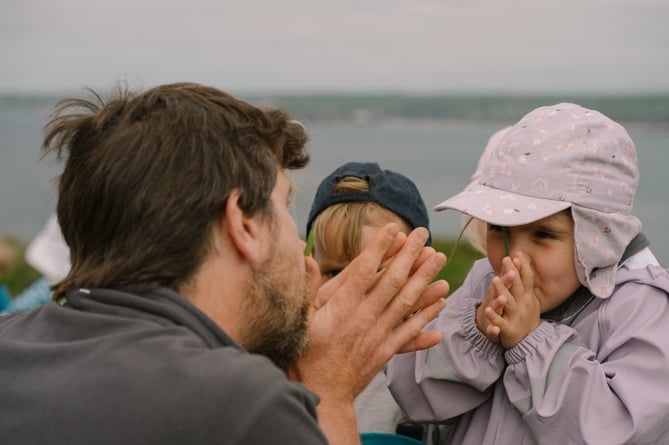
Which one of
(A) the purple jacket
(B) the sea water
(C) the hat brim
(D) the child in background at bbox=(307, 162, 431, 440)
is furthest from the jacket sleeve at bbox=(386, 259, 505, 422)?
(B) the sea water

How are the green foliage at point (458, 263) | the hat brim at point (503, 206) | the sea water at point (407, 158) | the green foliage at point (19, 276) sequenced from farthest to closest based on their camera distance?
1. the green foliage at point (19, 276)
2. the sea water at point (407, 158)
3. the green foliage at point (458, 263)
4. the hat brim at point (503, 206)

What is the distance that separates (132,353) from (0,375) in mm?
360

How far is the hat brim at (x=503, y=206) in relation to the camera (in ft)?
7.09

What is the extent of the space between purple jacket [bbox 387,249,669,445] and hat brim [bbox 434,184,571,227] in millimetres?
308

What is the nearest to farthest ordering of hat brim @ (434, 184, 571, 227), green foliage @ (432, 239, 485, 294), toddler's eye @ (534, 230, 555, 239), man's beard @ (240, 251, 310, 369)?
man's beard @ (240, 251, 310, 369) < hat brim @ (434, 184, 571, 227) < toddler's eye @ (534, 230, 555, 239) < green foliage @ (432, 239, 485, 294)

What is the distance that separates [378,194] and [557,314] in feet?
3.12

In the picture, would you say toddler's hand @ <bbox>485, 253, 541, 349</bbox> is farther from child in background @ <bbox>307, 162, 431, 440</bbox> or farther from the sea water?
the sea water

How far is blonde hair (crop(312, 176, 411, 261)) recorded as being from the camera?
2922mm

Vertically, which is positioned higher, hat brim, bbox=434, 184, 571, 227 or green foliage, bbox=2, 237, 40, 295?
hat brim, bbox=434, 184, 571, 227

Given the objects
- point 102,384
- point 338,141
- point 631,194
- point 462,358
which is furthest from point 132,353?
point 338,141

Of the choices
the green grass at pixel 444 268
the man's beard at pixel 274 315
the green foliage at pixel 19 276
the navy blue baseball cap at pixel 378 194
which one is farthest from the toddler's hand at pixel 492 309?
the green foliage at pixel 19 276

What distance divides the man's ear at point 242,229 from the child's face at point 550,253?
858 millimetres

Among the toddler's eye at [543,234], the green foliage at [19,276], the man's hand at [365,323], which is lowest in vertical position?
the green foliage at [19,276]

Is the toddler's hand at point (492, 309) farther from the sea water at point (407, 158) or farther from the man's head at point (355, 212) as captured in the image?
the sea water at point (407, 158)
